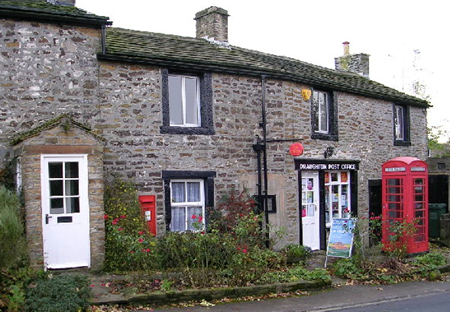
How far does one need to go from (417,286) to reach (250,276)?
4.12 meters

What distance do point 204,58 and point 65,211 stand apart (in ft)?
18.3

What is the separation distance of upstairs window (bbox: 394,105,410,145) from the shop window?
3758mm

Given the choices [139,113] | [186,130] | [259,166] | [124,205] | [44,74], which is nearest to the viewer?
[44,74]

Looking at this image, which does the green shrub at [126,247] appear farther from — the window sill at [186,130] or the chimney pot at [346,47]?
the chimney pot at [346,47]

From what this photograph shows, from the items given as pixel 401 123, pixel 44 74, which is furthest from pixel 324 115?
pixel 44 74

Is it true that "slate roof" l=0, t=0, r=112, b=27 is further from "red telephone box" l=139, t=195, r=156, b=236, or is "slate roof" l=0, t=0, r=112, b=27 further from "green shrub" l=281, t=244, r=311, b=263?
"green shrub" l=281, t=244, r=311, b=263

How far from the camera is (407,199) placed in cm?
1448

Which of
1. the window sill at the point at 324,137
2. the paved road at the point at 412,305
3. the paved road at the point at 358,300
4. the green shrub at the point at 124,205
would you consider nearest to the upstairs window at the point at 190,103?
the green shrub at the point at 124,205

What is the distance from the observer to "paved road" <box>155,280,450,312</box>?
9312mm

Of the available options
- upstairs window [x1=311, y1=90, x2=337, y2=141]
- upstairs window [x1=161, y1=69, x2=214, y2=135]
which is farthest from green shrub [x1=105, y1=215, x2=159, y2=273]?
upstairs window [x1=311, y1=90, x2=337, y2=141]

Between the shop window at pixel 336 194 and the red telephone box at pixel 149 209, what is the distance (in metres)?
6.22

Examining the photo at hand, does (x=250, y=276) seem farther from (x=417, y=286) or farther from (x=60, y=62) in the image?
(x=60, y=62)

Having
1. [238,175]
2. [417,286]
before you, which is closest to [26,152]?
[238,175]

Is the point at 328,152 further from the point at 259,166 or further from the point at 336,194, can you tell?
the point at 259,166
